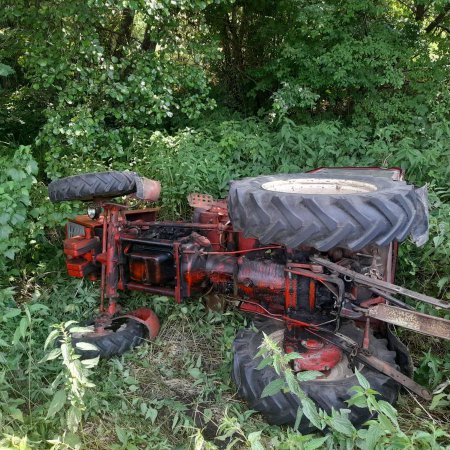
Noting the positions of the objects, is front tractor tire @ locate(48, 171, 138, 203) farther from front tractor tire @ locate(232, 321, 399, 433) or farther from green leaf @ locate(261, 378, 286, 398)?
green leaf @ locate(261, 378, 286, 398)

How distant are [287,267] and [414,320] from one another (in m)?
0.64

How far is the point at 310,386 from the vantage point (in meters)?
2.26

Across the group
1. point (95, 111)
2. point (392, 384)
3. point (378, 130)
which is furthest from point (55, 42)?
point (392, 384)

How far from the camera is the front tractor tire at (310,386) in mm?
2199

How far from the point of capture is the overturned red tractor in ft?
6.66

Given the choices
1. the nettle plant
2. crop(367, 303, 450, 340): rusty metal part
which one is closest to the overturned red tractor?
crop(367, 303, 450, 340): rusty metal part

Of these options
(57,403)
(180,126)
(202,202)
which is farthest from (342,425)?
(180,126)

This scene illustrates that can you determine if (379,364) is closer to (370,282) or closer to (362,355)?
(362,355)

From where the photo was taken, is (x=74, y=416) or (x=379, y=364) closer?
(x=74, y=416)

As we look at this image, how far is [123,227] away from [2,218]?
0.86 metres

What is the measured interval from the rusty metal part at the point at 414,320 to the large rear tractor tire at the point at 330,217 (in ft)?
1.26

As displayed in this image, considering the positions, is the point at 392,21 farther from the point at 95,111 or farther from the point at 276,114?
the point at 95,111

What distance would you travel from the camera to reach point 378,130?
4469 mm

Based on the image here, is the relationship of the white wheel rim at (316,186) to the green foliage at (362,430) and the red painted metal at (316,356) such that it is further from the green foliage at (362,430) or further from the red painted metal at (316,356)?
the green foliage at (362,430)
